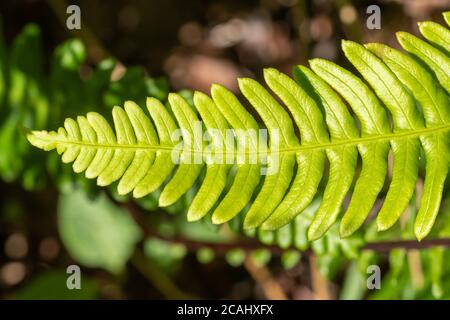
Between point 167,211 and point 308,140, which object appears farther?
point 167,211

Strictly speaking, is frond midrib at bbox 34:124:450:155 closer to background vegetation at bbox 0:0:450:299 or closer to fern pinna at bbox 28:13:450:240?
fern pinna at bbox 28:13:450:240

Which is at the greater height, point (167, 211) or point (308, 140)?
point (308, 140)

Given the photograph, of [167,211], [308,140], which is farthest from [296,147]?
[167,211]

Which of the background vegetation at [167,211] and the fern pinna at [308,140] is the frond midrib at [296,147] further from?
the background vegetation at [167,211]

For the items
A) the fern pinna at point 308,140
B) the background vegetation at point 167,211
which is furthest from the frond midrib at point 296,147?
the background vegetation at point 167,211

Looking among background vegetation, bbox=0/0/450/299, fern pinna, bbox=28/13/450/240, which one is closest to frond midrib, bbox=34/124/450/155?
fern pinna, bbox=28/13/450/240

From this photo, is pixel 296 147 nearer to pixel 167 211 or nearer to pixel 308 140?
pixel 308 140

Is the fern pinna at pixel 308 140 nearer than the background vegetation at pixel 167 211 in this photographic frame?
Yes

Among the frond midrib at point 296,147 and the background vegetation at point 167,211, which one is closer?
the frond midrib at point 296,147

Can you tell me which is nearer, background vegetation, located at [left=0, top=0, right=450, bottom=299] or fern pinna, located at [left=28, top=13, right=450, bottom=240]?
fern pinna, located at [left=28, top=13, right=450, bottom=240]
